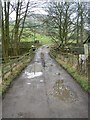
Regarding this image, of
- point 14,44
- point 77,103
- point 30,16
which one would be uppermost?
point 30,16

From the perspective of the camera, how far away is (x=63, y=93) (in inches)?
395

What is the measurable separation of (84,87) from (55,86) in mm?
1581

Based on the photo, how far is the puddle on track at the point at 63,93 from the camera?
911 centimetres

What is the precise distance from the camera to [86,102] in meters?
8.45

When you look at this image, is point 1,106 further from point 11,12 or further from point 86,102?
point 11,12

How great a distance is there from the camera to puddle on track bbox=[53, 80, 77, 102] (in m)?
9.11

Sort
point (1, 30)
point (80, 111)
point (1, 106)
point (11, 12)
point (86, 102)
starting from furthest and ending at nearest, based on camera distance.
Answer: point (11, 12)
point (1, 30)
point (86, 102)
point (1, 106)
point (80, 111)

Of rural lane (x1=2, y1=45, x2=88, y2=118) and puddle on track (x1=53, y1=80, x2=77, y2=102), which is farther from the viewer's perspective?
puddle on track (x1=53, y1=80, x2=77, y2=102)

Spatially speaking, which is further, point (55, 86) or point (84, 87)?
point (55, 86)

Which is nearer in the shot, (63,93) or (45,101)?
(45,101)

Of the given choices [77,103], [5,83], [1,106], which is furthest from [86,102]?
[5,83]

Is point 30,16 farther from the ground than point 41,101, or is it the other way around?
point 30,16

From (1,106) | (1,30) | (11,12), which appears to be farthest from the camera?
(11,12)

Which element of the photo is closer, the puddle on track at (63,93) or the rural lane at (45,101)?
the rural lane at (45,101)
